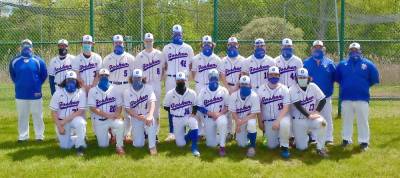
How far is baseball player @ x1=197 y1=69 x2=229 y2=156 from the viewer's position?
9.62 meters

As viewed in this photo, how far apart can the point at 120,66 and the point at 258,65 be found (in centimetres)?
268

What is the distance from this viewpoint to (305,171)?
830 centimetres

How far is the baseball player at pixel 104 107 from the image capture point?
31.6 feet

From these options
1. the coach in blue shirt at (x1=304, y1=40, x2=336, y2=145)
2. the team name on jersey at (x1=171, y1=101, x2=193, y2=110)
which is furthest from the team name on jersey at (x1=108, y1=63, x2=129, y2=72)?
the coach in blue shirt at (x1=304, y1=40, x2=336, y2=145)

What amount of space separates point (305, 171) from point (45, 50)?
14.2 m

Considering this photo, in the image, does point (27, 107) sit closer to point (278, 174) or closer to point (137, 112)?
point (137, 112)

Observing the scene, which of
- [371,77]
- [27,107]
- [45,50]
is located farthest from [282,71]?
[45,50]

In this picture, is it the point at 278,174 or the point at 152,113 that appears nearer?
the point at 278,174

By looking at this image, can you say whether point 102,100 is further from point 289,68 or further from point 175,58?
point 289,68

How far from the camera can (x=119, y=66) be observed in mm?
10336

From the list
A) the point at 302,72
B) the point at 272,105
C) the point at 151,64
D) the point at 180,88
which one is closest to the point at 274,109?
the point at 272,105

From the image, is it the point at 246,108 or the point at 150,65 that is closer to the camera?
the point at 246,108

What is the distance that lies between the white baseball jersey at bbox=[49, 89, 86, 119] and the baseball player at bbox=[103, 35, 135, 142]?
874 millimetres

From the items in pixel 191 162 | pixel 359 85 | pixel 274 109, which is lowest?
pixel 191 162
